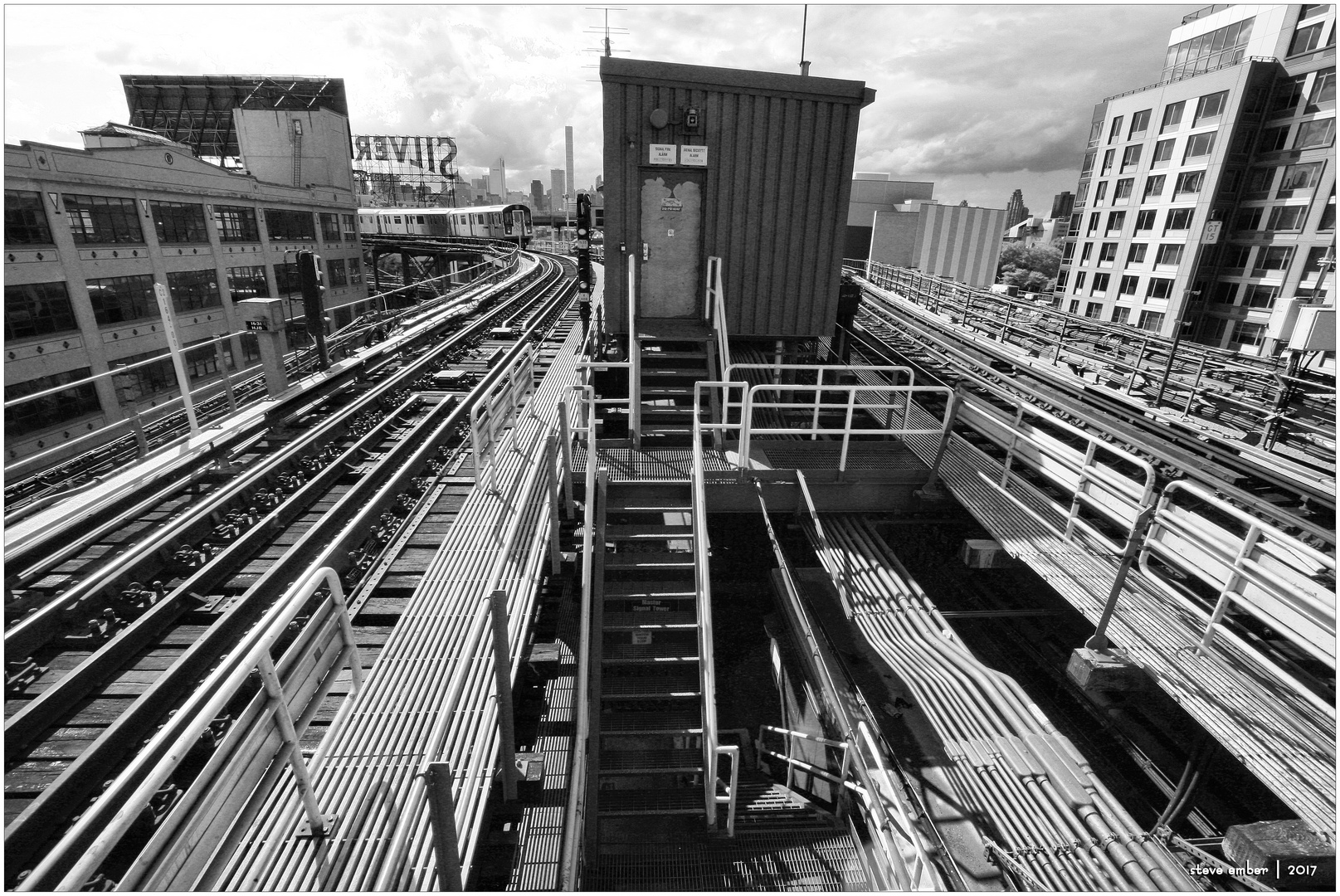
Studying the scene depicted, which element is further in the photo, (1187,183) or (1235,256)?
(1187,183)

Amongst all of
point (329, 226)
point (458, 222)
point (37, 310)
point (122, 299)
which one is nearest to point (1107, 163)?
point (329, 226)

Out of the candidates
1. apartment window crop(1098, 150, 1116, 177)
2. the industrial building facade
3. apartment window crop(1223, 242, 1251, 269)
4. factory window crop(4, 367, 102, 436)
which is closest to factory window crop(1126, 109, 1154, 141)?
apartment window crop(1098, 150, 1116, 177)

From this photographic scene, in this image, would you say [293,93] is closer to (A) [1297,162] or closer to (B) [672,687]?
(B) [672,687]

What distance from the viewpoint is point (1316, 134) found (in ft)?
86.3

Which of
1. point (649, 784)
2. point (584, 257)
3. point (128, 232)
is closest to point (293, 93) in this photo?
point (128, 232)

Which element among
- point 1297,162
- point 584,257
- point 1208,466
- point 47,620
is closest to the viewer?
point 47,620

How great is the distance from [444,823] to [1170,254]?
41833 millimetres

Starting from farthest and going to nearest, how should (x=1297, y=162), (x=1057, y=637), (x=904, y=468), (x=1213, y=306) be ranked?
Answer: 1. (x=1213, y=306)
2. (x=1297, y=162)
3. (x=904, y=468)
4. (x=1057, y=637)

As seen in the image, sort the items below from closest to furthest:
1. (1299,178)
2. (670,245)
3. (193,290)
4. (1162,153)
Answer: (670,245) → (193,290) → (1299,178) → (1162,153)

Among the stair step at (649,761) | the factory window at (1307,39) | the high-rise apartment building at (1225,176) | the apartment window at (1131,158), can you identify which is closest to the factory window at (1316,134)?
the high-rise apartment building at (1225,176)

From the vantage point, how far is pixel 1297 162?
1061 inches

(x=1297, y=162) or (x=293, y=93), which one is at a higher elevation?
(x=293, y=93)

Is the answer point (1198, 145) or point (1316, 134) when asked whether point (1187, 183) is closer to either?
point (1198, 145)

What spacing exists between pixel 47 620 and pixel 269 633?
3.99 metres
